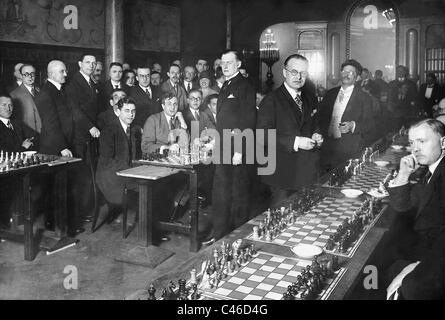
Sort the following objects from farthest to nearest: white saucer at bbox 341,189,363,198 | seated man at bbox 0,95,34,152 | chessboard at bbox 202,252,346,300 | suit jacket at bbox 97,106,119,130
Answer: suit jacket at bbox 97,106,119,130
seated man at bbox 0,95,34,152
white saucer at bbox 341,189,363,198
chessboard at bbox 202,252,346,300

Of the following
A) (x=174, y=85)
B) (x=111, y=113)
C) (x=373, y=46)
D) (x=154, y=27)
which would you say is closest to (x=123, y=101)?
(x=111, y=113)

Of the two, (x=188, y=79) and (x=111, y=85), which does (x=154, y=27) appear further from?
(x=111, y=85)

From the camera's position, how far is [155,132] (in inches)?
208

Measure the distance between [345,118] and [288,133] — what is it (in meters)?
1.54

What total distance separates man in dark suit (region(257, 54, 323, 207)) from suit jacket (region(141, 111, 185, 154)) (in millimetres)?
1556

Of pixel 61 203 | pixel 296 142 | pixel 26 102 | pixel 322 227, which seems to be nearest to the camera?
pixel 322 227

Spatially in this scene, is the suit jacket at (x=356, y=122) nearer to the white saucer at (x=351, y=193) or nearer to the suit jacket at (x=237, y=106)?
the suit jacket at (x=237, y=106)

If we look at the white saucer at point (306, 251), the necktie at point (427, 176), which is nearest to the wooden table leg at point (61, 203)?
the white saucer at point (306, 251)

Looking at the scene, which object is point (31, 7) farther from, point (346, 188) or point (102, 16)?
point (346, 188)

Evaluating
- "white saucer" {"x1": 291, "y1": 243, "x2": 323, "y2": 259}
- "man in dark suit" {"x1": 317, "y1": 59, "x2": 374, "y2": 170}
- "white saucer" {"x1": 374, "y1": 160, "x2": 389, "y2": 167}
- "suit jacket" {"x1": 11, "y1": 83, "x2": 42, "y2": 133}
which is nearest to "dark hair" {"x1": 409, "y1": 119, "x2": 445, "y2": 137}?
"white saucer" {"x1": 291, "y1": 243, "x2": 323, "y2": 259}

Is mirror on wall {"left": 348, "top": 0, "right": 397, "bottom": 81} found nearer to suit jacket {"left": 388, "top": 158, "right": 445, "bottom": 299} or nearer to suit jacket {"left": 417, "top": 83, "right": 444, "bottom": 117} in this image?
suit jacket {"left": 417, "top": 83, "right": 444, "bottom": 117}

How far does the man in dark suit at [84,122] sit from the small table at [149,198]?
1.16 m

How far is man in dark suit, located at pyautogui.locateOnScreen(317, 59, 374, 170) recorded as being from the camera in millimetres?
5258
